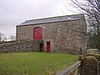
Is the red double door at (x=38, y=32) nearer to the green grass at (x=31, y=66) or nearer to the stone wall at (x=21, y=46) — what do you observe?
the stone wall at (x=21, y=46)

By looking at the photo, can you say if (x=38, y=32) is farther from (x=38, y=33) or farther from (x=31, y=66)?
(x=31, y=66)

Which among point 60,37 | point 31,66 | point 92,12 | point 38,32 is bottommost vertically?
point 31,66

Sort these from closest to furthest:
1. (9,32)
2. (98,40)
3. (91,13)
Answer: (91,13)
(98,40)
(9,32)

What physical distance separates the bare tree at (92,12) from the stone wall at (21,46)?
12.5 m

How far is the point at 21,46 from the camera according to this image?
19.7 metres

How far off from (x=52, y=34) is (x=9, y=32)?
28.6 m

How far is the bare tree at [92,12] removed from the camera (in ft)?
19.3

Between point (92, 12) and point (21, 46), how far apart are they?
49.7 feet

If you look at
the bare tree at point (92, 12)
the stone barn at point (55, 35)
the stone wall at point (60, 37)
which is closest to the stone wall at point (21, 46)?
the stone barn at point (55, 35)

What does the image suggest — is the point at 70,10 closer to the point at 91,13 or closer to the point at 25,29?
the point at 91,13

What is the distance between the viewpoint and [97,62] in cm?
539

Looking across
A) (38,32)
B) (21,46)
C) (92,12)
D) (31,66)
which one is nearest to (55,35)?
(38,32)

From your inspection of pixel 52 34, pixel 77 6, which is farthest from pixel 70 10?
pixel 52 34

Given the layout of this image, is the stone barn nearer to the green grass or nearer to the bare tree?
the green grass
